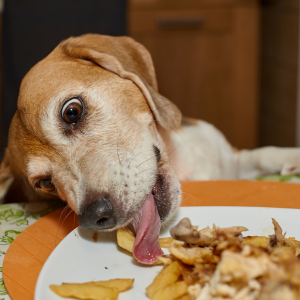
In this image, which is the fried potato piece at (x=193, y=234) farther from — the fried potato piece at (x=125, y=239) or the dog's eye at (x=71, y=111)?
the dog's eye at (x=71, y=111)

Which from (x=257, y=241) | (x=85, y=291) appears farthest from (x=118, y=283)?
(x=257, y=241)

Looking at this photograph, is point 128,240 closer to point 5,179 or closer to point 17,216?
point 17,216

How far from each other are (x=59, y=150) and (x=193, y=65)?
13.1 feet

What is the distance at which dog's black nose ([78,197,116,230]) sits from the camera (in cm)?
125

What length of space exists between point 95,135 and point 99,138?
3cm

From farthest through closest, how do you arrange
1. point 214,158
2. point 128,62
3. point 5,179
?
1. point 214,158
2. point 5,179
3. point 128,62

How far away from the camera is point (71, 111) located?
1.62 m

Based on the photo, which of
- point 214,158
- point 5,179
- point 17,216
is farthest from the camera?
point 214,158

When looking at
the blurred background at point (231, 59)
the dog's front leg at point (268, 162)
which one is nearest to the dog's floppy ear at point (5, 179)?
the dog's front leg at point (268, 162)

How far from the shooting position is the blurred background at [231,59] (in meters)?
4.79

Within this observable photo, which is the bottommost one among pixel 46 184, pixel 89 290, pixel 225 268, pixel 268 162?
pixel 268 162

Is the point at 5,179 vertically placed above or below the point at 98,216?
below

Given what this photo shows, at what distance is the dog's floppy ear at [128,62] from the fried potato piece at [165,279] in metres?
0.85

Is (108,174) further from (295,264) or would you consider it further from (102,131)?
(295,264)
